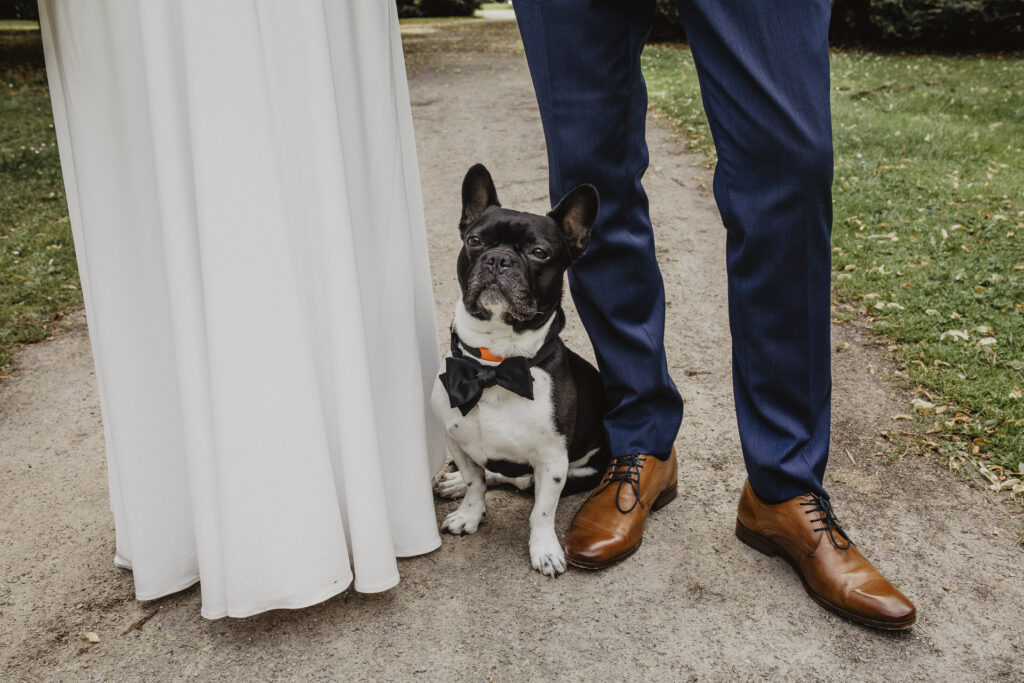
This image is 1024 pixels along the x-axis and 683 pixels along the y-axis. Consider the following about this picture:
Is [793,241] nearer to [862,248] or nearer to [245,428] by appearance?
[245,428]

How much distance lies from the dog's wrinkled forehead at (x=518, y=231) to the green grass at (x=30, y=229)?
10.2 ft

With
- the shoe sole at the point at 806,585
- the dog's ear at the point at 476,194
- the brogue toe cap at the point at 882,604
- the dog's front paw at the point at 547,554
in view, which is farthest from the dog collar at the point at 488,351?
the brogue toe cap at the point at 882,604

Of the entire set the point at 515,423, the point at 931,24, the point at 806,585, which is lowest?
the point at 806,585

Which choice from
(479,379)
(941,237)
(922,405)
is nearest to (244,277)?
(479,379)

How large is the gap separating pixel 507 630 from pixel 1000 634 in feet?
4.51

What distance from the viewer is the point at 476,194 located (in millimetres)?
2754

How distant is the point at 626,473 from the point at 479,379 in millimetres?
655

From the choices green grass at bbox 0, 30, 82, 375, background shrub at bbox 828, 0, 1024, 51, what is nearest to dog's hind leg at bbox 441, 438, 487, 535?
green grass at bbox 0, 30, 82, 375

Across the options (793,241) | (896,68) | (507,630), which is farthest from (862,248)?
(896,68)

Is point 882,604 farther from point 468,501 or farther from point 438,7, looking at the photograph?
point 438,7

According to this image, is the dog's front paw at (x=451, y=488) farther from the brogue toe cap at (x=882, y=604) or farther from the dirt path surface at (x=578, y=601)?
the brogue toe cap at (x=882, y=604)

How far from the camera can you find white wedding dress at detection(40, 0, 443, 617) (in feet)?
6.60

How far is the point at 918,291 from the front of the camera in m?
4.92

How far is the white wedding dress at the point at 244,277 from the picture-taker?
2.01m
